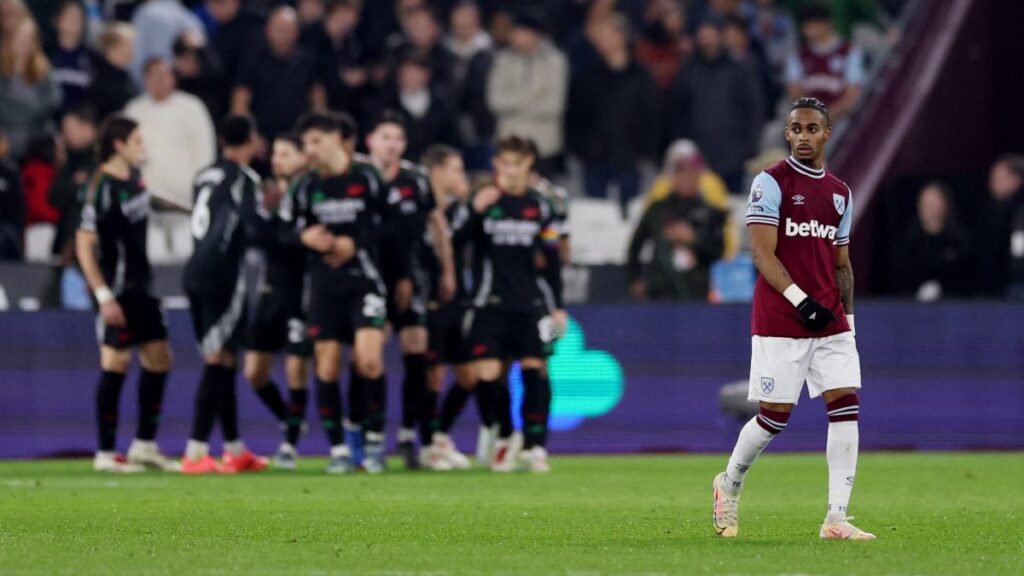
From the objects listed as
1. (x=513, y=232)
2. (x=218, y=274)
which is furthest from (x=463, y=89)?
(x=218, y=274)

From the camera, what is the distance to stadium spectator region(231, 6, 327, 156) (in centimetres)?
2033

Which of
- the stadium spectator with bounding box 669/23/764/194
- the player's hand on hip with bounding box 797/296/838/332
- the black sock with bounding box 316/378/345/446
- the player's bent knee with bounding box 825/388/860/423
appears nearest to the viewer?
the player's hand on hip with bounding box 797/296/838/332

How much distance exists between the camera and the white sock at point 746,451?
9562 mm

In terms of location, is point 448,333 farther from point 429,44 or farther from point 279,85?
point 429,44

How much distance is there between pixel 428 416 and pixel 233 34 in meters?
6.86

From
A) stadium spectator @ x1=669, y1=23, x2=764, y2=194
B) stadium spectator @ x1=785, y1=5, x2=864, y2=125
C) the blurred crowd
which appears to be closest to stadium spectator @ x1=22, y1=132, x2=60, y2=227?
the blurred crowd

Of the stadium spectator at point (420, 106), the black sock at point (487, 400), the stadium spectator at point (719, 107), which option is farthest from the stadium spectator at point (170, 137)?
the stadium spectator at point (719, 107)

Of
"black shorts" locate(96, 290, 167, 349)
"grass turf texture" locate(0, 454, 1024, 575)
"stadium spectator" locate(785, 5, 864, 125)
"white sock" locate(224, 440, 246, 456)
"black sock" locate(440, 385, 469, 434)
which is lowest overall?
"white sock" locate(224, 440, 246, 456)

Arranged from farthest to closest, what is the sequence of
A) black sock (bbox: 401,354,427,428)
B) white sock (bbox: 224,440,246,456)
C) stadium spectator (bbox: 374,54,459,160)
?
stadium spectator (bbox: 374,54,459,160), white sock (bbox: 224,440,246,456), black sock (bbox: 401,354,427,428)

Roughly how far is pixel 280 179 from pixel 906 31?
865 centimetres

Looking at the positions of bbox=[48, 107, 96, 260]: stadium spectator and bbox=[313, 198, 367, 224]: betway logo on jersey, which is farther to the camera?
bbox=[48, 107, 96, 260]: stadium spectator

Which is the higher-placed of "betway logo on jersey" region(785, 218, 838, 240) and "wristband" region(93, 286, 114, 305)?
"betway logo on jersey" region(785, 218, 838, 240)

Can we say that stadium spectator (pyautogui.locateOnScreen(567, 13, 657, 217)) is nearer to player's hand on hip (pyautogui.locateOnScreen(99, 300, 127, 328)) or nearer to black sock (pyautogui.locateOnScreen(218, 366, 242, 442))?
black sock (pyautogui.locateOnScreen(218, 366, 242, 442))

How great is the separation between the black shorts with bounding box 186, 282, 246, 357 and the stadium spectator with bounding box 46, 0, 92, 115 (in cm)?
601
